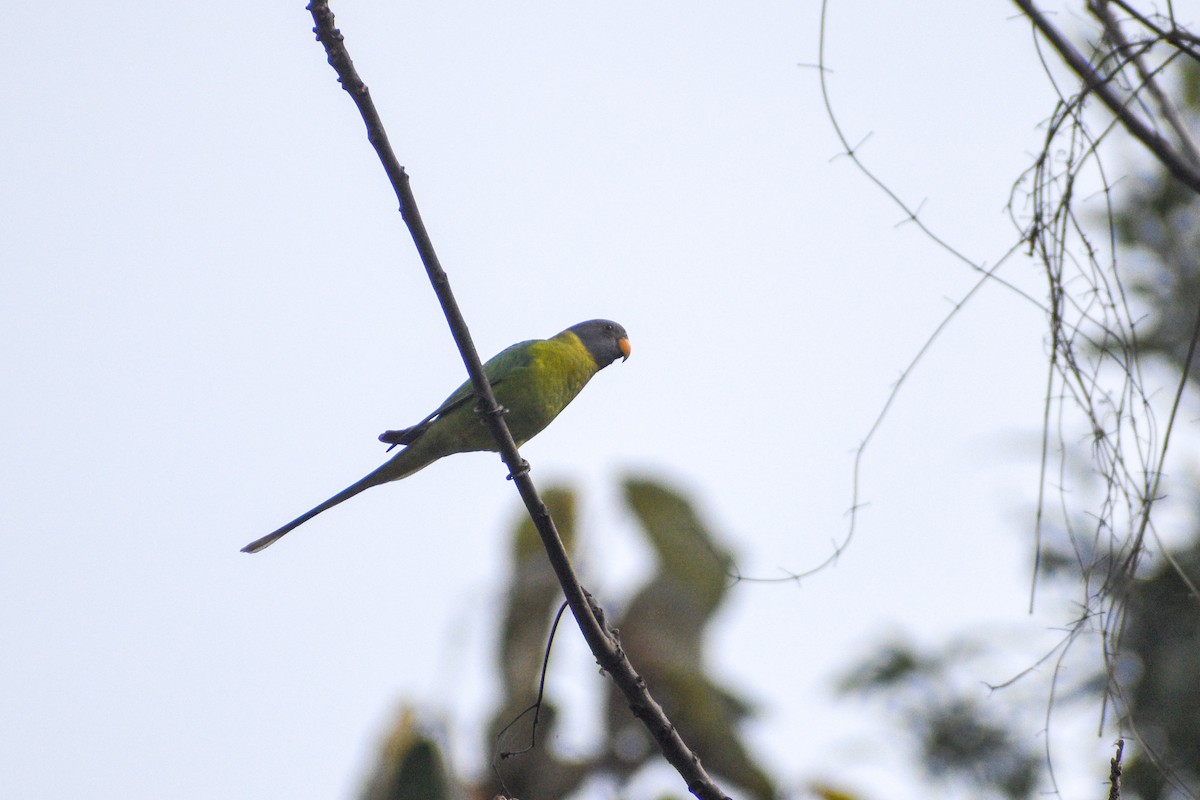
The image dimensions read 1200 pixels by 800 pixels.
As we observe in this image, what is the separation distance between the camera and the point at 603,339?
6.52m

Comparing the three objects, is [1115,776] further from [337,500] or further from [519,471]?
[337,500]

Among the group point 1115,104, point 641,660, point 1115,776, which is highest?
point 641,660

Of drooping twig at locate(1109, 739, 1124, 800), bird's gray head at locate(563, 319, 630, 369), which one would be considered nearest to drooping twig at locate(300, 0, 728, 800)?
drooping twig at locate(1109, 739, 1124, 800)

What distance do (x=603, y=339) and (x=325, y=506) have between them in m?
2.11

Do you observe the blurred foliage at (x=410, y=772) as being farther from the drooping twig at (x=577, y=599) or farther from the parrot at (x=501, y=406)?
the drooping twig at (x=577, y=599)

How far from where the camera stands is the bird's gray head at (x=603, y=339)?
6.41 meters

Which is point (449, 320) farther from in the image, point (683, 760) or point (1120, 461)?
point (1120, 461)

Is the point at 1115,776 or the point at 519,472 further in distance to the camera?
the point at 519,472

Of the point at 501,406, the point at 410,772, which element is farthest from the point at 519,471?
the point at 410,772

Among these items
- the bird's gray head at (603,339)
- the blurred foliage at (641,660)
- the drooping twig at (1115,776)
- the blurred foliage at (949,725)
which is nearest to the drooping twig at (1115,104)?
the drooping twig at (1115,776)

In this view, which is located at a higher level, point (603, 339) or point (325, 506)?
point (603, 339)

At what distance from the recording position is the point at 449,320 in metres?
3.08

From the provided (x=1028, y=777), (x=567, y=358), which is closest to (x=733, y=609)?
(x=1028, y=777)

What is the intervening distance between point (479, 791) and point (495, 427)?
3.68 metres
